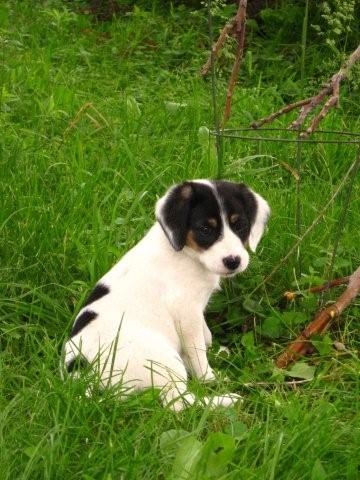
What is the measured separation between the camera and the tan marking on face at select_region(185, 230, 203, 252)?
11.3ft

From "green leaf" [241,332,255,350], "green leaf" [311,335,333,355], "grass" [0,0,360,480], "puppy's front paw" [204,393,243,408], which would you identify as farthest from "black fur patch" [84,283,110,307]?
"green leaf" [311,335,333,355]

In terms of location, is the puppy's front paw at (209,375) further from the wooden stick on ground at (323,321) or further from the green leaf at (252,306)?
the green leaf at (252,306)

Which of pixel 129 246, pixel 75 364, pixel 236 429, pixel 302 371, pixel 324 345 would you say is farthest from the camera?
pixel 129 246

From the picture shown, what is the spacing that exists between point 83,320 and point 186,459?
83 cm

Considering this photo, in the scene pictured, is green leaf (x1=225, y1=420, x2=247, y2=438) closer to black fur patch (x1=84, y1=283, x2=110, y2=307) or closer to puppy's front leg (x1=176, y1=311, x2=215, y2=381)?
puppy's front leg (x1=176, y1=311, x2=215, y2=381)

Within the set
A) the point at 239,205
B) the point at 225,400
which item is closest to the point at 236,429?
the point at 225,400

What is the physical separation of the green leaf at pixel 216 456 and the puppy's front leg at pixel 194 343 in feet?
2.44

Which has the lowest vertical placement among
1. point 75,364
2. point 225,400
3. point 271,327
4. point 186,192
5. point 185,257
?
point 271,327

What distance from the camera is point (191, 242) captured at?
346 centimetres

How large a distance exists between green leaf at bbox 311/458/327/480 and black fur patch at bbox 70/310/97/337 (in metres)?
1.03

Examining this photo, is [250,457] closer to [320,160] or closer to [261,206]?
[261,206]

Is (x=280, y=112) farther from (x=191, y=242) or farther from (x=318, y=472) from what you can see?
(x=318, y=472)

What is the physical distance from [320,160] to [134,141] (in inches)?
41.8

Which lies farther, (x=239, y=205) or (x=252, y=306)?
(x=252, y=306)
